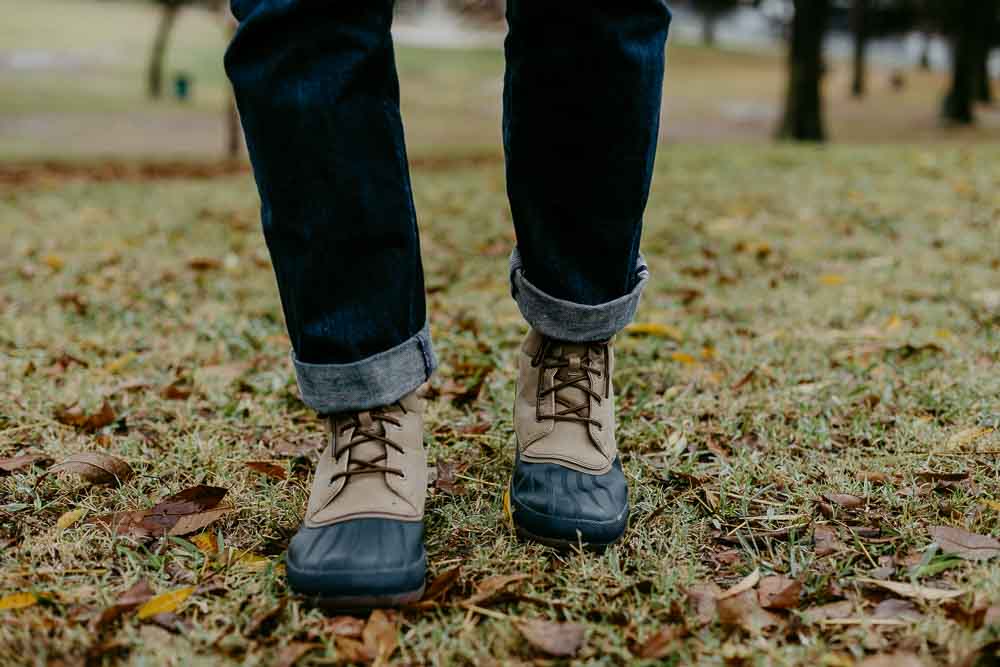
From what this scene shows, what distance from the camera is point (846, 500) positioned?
4.49 feet

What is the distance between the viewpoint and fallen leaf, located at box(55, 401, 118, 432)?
1734mm

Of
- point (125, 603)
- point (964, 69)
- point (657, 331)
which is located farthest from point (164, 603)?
point (964, 69)

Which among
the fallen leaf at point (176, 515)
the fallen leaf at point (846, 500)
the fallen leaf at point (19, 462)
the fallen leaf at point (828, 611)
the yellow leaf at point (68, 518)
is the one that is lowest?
the fallen leaf at point (846, 500)

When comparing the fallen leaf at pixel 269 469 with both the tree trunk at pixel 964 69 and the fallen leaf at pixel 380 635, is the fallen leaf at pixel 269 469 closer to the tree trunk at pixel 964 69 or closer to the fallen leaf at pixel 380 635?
the fallen leaf at pixel 380 635

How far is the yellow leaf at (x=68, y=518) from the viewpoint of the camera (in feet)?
4.30

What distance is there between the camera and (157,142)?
14.3 meters

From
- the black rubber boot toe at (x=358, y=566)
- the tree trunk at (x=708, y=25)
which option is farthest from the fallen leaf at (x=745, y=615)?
the tree trunk at (x=708, y=25)

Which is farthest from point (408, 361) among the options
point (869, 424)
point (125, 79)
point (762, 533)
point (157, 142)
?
point (125, 79)

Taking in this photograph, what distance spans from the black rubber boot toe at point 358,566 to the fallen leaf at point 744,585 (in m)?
0.40

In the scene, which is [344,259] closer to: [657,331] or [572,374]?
[572,374]

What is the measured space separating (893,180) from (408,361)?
446cm

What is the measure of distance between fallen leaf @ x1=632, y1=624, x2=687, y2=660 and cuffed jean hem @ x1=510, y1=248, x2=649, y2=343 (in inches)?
18.0

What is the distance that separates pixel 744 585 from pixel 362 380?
0.58m

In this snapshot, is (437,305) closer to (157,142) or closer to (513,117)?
(513,117)
